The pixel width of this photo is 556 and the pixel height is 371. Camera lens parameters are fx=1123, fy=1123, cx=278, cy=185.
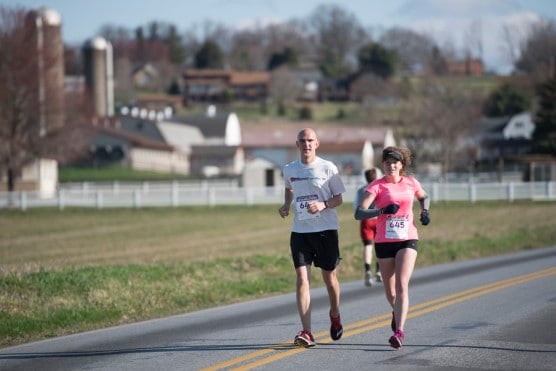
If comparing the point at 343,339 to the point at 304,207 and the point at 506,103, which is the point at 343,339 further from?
the point at 506,103

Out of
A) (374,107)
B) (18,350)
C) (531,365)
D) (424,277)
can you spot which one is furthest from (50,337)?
(374,107)

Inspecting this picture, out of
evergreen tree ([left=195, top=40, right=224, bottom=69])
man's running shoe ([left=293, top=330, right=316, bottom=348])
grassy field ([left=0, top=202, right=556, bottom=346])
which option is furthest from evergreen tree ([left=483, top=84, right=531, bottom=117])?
man's running shoe ([left=293, top=330, right=316, bottom=348])

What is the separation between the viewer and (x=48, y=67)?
244 feet

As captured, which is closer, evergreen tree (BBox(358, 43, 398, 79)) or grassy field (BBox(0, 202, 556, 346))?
grassy field (BBox(0, 202, 556, 346))

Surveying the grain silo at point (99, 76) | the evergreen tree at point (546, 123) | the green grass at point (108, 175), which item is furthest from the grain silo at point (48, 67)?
the grain silo at point (99, 76)

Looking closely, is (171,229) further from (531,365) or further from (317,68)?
(317,68)

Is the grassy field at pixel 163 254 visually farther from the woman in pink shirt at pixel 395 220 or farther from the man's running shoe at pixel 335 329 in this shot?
the woman in pink shirt at pixel 395 220

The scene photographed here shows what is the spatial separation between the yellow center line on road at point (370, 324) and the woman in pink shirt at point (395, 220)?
41.3 inches

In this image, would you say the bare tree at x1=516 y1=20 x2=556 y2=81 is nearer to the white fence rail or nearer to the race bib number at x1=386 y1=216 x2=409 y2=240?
the white fence rail

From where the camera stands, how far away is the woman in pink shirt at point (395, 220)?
35.6ft

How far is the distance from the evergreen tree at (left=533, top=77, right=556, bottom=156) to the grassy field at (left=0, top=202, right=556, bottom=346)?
70.2ft

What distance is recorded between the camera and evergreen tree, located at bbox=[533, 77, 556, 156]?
7081cm

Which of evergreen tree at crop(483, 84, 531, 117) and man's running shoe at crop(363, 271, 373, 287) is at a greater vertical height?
evergreen tree at crop(483, 84, 531, 117)

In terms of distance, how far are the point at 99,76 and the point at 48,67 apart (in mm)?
50262
